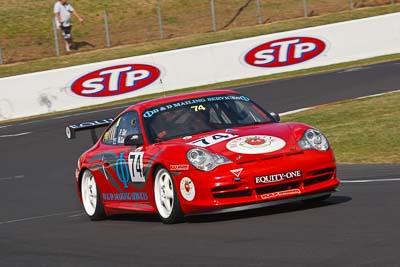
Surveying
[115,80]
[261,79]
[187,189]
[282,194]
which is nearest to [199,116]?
[187,189]

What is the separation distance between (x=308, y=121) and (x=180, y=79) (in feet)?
37.6

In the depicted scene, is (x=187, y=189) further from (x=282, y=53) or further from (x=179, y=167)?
(x=282, y=53)

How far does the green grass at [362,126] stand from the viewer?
14.3 meters

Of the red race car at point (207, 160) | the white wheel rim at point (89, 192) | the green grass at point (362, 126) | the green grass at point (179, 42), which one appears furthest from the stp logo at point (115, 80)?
the red race car at point (207, 160)

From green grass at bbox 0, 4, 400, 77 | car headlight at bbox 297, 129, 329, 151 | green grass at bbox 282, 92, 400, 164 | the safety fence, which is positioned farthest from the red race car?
the safety fence

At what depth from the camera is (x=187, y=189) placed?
918cm

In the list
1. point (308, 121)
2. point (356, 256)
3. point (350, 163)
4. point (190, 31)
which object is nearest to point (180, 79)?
point (190, 31)

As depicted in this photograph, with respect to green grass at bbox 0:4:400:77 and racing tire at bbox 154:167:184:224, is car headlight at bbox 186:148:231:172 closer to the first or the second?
racing tire at bbox 154:167:184:224

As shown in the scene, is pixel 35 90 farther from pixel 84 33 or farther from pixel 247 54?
pixel 84 33

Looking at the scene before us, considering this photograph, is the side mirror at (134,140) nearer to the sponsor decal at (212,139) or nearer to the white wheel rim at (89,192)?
the sponsor decal at (212,139)

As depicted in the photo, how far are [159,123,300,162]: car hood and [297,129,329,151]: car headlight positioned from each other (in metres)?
0.10

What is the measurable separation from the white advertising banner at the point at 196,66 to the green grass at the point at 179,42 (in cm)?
358

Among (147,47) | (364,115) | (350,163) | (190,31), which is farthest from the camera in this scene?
(190,31)

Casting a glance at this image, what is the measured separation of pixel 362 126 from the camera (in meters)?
17.0
